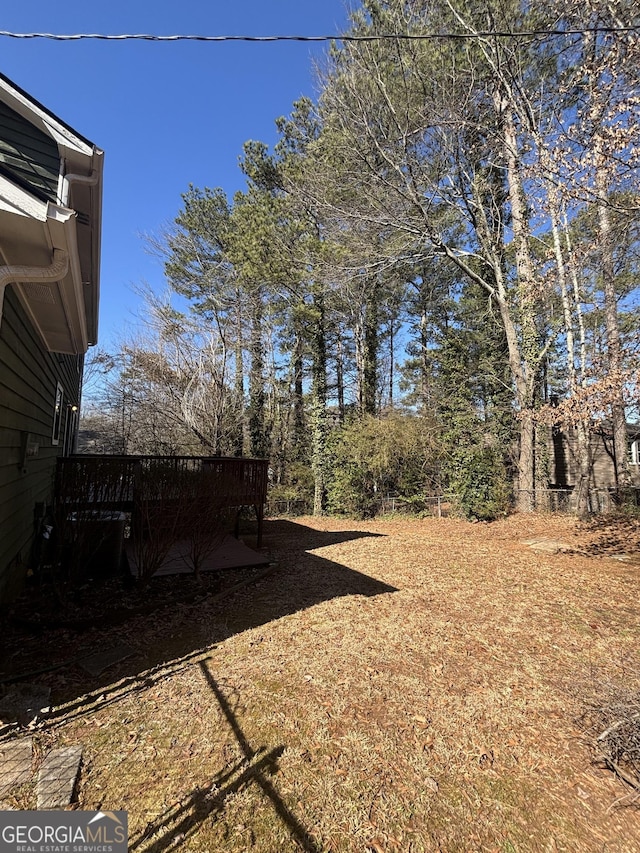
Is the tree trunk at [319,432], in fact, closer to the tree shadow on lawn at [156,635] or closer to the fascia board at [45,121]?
the tree shadow on lawn at [156,635]

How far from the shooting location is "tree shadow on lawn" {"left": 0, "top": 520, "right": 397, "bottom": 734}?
109 inches

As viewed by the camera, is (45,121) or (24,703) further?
(45,121)

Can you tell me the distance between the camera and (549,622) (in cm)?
397

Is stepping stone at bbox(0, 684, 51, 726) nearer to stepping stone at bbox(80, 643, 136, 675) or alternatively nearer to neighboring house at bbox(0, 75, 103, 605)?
stepping stone at bbox(80, 643, 136, 675)

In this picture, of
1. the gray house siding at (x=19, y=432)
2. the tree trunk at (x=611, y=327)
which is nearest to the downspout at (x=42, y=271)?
the gray house siding at (x=19, y=432)

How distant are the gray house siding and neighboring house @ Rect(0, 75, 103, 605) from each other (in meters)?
0.01

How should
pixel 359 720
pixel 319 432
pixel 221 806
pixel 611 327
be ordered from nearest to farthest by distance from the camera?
1. pixel 221 806
2. pixel 359 720
3. pixel 611 327
4. pixel 319 432

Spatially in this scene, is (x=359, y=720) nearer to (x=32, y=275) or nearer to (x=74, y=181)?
(x=32, y=275)

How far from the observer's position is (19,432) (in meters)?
3.92

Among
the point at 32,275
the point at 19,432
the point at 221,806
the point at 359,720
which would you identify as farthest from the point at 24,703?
the point at 32,275

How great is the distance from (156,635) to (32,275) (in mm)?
3110

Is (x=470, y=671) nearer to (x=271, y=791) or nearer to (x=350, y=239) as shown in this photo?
(x=271, y=791)

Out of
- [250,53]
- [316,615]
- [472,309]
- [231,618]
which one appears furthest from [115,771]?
[472,309]

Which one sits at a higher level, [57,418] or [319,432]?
[319,432]
